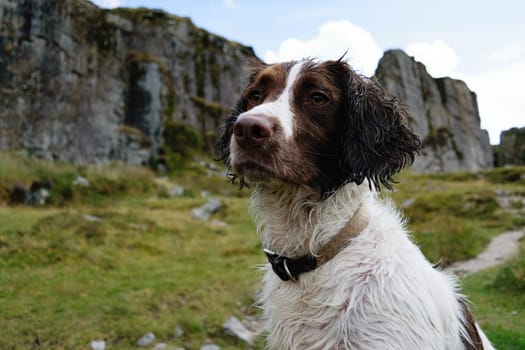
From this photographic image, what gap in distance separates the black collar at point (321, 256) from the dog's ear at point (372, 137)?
293 mm

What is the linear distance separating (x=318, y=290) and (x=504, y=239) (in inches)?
492

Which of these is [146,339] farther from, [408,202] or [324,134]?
[408,202]

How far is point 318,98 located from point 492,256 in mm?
10142

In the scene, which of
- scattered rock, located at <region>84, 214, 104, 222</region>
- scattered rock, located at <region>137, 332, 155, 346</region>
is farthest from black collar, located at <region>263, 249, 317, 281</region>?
scattered rock, located at <region>84, 214, 104, 222</region>

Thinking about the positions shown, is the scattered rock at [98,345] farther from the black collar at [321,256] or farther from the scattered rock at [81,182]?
the scattered rock at [81,182]

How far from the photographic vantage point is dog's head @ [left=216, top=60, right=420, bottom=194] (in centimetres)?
287

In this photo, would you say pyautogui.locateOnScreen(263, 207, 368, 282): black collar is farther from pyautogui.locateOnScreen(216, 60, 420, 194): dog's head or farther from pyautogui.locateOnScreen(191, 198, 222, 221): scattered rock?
pyautogui.locateOnScreen(191, 198, 222, 221): scattered rock

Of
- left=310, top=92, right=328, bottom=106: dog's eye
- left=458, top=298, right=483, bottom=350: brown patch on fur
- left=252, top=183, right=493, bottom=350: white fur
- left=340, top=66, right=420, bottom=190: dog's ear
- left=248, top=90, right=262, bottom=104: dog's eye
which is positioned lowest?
left=458, top=298, right=483, bottom=350: brown patch on fur

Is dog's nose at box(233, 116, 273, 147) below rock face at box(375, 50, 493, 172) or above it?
below

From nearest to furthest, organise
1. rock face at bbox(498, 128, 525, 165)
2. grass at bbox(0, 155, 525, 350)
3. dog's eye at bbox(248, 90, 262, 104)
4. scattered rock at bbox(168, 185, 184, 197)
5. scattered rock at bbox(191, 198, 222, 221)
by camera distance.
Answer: dog's eye at bbox(248, 90, 262, 104) < grass at bbox(0, 155, 525, 350) < scattered rock at bbox(191, 198, 222, 221) < scattered rock at bbox(168, 185, 184, 197) < rock face at bbox(498, 128, 525, 165)

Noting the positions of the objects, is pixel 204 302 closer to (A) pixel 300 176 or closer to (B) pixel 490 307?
(B) pixel 490 307

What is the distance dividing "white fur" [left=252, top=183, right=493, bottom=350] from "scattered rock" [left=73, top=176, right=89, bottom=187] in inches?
695

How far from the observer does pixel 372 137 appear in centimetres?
310

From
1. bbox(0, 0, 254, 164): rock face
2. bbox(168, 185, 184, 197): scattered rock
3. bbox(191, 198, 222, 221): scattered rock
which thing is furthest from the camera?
bbox(0, 0, 254, 164): rock face
